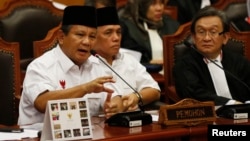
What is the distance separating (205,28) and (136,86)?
22.8 inches

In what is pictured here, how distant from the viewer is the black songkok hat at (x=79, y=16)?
12.8 ft

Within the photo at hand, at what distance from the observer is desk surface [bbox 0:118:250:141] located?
3326 mm

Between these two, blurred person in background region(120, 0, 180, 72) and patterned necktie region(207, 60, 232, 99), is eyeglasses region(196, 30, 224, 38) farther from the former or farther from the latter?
blurred person in background region(120, 0, 180, 72)

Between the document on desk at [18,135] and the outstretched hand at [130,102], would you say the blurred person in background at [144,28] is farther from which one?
the document on desk at [18,135]

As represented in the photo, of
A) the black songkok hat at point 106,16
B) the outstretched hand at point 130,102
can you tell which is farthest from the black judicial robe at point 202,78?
the black songkok hat at point 106,16

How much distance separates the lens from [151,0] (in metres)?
5.89

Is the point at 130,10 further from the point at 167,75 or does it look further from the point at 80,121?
the point at 80,121

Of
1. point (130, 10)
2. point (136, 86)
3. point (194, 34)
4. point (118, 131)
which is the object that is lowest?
point (118, 131)

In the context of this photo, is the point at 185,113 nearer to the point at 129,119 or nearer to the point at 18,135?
the point at 129,119

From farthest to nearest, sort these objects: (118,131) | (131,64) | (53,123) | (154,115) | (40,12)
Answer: (40,12)
(131,64)
(154,115)
(118,131)
(53,123)

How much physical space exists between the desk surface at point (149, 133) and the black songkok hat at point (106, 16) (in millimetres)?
942

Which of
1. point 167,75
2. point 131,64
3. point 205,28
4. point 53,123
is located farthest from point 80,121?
point 167,75

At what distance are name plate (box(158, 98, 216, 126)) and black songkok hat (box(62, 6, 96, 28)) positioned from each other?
2.31 feet

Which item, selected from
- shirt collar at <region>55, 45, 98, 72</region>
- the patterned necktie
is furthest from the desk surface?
the patterned necktie
